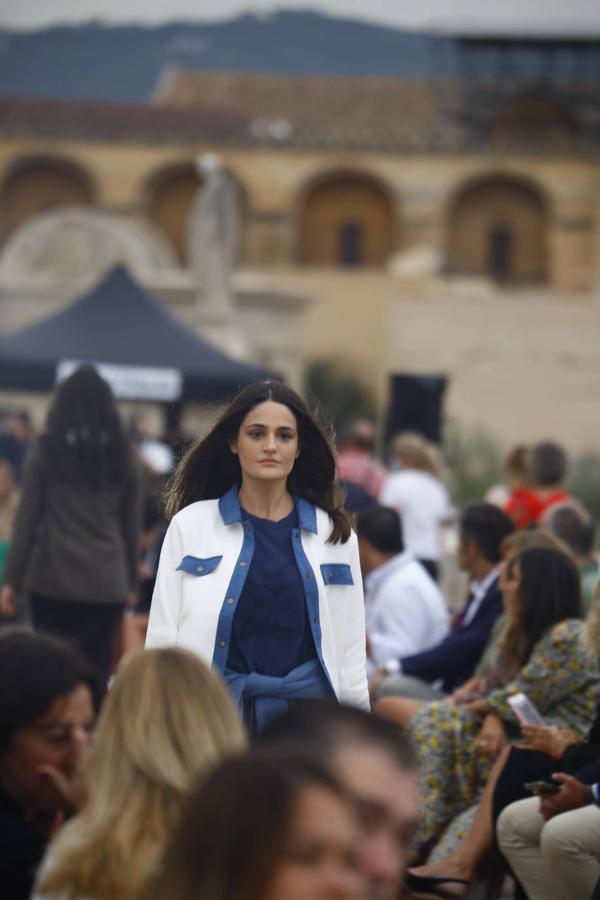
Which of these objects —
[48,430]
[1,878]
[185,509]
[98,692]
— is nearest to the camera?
[1,878]

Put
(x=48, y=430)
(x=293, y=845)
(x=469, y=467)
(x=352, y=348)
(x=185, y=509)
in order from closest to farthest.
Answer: (x=293, y=845) < (x=185, y=509) < (x=48, y=430) < (x=469, y=467) < (x=352, y=348)

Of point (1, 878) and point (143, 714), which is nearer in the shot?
point (143, 714)

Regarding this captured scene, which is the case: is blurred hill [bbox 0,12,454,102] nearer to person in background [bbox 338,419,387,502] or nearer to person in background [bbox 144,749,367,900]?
person in background [bbox 338,419,387,502]

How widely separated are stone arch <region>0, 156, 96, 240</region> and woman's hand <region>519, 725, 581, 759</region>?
46472 mm

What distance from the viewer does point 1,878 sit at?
3.21 meters

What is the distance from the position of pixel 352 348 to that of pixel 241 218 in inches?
474

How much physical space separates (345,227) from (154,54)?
29.3 meters

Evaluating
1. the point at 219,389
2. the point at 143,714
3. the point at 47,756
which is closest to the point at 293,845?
the point at 143,714

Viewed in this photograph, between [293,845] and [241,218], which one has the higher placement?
[241,218]

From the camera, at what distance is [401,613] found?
7395mm

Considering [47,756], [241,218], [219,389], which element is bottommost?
[47,756]

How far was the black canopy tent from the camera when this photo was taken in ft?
42.4

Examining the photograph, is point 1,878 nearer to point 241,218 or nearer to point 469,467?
point 469,467

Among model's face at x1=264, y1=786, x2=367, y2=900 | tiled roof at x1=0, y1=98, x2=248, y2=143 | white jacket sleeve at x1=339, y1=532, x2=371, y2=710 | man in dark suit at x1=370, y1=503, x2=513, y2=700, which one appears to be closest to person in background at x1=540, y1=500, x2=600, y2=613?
man in dark suit at x1=370, y1=503, x2=513, y2=700
